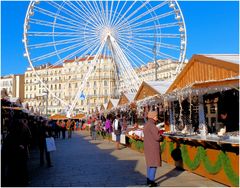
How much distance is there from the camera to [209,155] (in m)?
9.29

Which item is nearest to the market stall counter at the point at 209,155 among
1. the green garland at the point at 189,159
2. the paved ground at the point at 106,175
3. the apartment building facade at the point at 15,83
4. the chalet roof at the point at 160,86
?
the green garland at the point at 189,159

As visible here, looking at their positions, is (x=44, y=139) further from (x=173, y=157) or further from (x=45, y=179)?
(x=173, y=157)

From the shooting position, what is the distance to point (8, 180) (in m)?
8.62

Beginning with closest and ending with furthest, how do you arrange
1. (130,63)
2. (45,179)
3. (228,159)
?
(228,159) < (45,179) < (130,63)

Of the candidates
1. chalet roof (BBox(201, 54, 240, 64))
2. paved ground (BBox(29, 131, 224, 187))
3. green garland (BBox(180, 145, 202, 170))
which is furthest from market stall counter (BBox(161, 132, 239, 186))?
chalet roof (BBox(201, 54, 240, 64))

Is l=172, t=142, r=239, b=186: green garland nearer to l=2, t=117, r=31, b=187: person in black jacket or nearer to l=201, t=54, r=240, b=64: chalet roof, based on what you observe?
l=201, t=54, r=240, b=64: chalet roof

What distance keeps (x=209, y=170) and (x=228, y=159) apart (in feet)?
3.50

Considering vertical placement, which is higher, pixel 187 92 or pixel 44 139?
pixel 187 92

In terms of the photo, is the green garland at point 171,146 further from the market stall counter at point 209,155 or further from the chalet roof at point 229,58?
the chalet roof at point 229,58

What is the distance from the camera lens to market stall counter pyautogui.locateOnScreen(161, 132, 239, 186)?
26.6 feet

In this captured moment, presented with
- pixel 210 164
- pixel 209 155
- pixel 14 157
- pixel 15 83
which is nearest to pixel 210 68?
pixel 209 155

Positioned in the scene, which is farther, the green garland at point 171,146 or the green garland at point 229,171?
the green garland at point 171,146

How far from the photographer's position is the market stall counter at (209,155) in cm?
809

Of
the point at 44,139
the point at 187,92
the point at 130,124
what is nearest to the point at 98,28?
the point at 130,124
